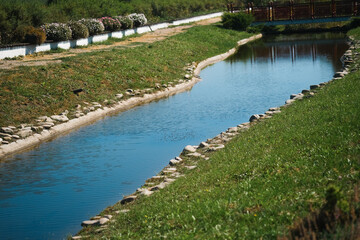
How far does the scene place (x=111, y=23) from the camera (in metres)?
41.7

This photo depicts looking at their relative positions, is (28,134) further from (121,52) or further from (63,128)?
(121,52)

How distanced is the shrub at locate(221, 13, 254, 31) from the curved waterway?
20.8 metres

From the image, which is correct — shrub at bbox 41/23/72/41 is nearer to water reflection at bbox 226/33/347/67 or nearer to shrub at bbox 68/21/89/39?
shrub at bbox 68/21/89/39

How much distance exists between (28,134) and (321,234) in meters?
14.1

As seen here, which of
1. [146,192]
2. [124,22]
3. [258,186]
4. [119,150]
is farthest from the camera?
[124,22]

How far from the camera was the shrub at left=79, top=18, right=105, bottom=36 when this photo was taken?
3794cm

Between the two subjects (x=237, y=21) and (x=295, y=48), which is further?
(x=237, y=21)

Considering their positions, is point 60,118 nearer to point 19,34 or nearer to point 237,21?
point 19,34

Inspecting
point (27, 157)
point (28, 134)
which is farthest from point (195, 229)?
point (28, 134)

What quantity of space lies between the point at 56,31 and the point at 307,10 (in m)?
28.1

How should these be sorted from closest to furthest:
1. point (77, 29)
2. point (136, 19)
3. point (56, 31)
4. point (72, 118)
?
1. point (72, 118)
2. point (56, 31)
3. point (77, 29)
4. point (136, 19)

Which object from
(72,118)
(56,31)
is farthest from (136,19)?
(72,118)

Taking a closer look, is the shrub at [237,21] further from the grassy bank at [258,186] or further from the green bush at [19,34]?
the grassy bank at [258,186]

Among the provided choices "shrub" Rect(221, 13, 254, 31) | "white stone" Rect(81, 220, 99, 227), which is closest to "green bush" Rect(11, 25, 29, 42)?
"white stone" Rect(81, 220, 99, 227)
